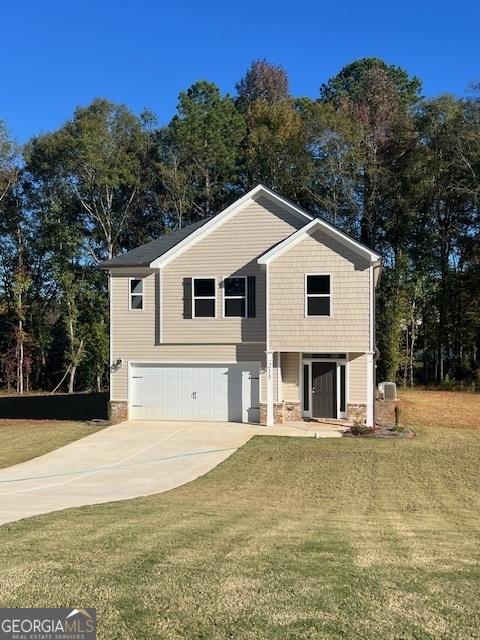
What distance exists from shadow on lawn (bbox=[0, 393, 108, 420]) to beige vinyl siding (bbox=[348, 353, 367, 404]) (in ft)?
31.1

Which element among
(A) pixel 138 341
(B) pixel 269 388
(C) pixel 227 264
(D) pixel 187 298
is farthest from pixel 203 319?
(B) pixel 269 388

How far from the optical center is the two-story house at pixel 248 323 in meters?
19.0

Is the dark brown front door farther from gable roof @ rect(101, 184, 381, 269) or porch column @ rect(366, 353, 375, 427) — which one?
gable roof @ rect(101, 184, 381, 269)

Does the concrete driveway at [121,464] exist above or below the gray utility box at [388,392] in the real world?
below

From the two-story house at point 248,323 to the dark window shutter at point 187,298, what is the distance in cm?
4

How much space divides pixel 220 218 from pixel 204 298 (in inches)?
114

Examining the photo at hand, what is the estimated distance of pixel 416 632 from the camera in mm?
3656

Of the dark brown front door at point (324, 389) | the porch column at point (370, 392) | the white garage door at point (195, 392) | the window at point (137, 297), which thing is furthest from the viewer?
the window at point (137, 297)

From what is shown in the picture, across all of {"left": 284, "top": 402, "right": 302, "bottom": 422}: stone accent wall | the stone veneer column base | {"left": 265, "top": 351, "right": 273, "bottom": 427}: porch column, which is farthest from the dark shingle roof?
{"left": 284, "top": 402, "right": 302, "bottom": 422}: stone accent wall

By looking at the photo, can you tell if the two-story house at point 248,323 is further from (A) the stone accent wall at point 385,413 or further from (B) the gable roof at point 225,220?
(A) the stone accent wall at point 385,413

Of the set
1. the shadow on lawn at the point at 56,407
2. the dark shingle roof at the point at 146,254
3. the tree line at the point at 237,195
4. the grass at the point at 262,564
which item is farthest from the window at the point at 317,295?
the tree line at the point at 237,195

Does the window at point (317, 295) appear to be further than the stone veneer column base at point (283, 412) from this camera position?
No

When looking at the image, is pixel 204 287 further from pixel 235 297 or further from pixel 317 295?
pixel 317 295

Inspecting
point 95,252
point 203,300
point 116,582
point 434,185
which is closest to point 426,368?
point 434,185
